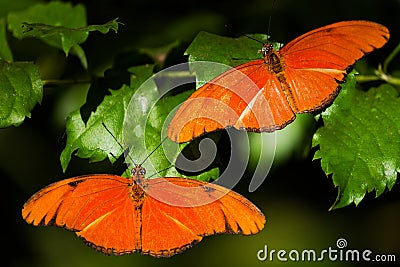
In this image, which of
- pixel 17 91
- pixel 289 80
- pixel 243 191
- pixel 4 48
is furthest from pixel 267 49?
pixel 4 48

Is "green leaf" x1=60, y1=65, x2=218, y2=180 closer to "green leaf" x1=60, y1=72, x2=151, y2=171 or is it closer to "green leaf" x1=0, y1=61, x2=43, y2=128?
"green leaf" x1=60, y1=72, x2=151, y2=171

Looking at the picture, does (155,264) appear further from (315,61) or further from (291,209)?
(315,61)

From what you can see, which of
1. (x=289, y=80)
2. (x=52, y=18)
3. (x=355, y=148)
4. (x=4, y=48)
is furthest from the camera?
(x=52, y=18)

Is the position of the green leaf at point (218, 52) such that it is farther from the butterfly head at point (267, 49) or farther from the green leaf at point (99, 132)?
the green leaf at point (99, 132)

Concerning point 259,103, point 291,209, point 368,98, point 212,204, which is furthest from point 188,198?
point 291,209

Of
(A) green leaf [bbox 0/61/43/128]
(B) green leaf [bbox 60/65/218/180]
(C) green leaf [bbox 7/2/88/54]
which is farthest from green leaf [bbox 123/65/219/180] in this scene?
(C) green leaf [bbox 7/2/88/54]

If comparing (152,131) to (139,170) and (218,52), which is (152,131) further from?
(218,52)

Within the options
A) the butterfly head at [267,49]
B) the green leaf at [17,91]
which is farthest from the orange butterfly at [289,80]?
the green leaf at [17,91]
